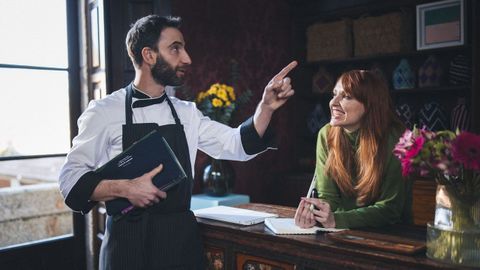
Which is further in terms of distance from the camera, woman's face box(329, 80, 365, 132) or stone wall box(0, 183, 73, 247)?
stone wall box(0, 183, 73, 247)

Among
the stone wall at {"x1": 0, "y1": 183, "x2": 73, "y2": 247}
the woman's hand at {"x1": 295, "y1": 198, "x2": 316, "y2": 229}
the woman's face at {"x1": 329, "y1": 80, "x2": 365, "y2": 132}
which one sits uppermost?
the woman's face at {"x1": 329, "y1": 80, "x2": 365, "y2": 132}

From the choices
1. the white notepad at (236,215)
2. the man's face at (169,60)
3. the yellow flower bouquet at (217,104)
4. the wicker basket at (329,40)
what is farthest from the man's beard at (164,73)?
the wicker basket at (329,40)

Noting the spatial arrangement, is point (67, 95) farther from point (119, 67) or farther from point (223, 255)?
point (223, 255)

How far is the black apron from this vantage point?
6.26 ft

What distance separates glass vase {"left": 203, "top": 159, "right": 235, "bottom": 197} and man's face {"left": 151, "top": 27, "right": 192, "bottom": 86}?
1.73 metres

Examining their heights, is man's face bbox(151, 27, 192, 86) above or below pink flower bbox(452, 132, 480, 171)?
above

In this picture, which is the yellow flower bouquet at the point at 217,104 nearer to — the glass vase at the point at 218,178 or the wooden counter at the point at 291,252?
the glass vase at the point at 218,178

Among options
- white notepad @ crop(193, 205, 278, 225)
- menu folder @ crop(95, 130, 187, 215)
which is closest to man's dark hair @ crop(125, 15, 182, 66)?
menu folder @ crop(95, 130, 187, 215)

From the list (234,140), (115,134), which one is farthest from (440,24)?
(115,134)

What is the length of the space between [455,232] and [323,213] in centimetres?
55

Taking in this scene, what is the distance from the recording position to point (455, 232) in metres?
1.47

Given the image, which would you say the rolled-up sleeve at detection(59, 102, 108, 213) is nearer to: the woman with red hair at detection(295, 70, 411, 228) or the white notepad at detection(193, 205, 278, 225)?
the white notepad at detection(193, 205, 278, 225)

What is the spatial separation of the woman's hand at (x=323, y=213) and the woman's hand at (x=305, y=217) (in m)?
0.01

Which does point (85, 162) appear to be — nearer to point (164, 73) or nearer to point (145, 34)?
point (164, 73)
